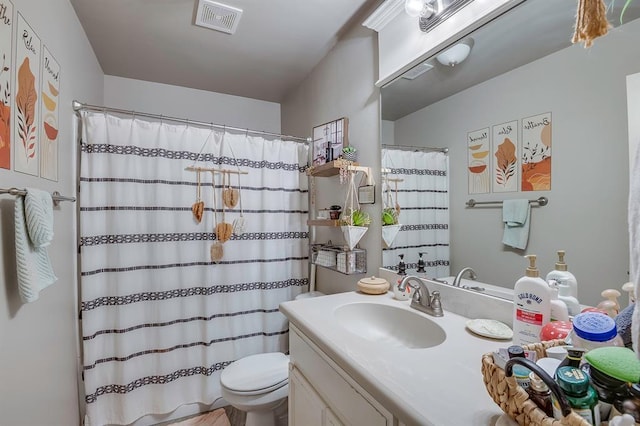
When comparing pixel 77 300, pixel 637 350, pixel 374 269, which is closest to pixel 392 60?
pixel 374 269

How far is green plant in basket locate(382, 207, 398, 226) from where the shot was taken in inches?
58.2

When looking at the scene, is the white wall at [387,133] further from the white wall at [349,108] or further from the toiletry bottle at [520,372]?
the toiletry bottle at [520,372]

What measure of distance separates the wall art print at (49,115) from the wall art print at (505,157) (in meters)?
1.81

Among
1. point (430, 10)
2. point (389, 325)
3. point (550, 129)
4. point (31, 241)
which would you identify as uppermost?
point (430, 10)

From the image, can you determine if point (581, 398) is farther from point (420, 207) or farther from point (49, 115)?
point (49, 115)

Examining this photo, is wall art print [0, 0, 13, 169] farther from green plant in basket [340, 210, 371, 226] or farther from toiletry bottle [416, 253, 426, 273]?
toiletry bottle [416, 253, 426, 273]

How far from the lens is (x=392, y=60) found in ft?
4.63

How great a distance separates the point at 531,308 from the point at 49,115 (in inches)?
77.7

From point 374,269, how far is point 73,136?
1868 millimetres

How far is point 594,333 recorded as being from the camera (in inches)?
20.7

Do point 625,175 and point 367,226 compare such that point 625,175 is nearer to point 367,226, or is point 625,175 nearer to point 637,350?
point 637,350

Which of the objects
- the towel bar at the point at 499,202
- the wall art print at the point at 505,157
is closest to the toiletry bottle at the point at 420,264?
the towel bar at the point at 499,202

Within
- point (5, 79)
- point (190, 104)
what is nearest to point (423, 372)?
point (5, 79)

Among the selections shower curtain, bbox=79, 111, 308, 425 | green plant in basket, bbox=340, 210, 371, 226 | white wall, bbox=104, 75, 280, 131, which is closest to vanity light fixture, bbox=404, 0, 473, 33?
green plant in basket, bbox=340, 210, 371, 226
